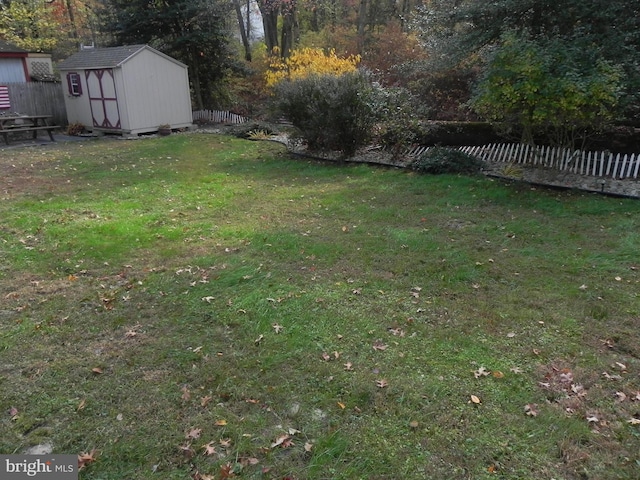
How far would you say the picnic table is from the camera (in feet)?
49.4

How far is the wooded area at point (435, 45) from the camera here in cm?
821

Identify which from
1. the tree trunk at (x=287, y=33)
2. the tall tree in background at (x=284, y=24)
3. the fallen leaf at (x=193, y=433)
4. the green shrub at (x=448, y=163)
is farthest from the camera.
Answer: the tree trunk at (x=287, y=33)

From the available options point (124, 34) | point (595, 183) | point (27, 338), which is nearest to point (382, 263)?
point (27, 338)

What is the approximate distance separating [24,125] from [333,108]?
12781mm

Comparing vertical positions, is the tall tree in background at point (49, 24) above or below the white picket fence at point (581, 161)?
above

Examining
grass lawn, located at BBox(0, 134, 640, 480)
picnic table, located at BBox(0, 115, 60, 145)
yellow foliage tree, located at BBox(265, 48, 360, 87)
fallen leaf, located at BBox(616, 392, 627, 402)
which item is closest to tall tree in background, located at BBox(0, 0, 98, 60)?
picnic table, located at BBox(0, 115, 60, 145)

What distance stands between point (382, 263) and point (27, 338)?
3521 mm

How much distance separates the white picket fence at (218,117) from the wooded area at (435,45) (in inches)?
20.7

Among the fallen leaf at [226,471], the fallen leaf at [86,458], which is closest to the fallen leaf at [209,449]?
the fallen leaf at [226,471]

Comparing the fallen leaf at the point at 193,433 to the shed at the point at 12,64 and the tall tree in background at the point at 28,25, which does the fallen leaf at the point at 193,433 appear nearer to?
the shed at the point at 12,64

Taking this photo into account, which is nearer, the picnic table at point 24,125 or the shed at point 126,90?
the picnic table at point 24,125

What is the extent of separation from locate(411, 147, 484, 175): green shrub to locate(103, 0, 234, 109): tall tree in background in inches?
470

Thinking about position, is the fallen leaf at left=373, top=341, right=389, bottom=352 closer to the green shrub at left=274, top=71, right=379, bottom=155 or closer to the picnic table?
the green shrub at left=274, top=71, right=379, bottom=155

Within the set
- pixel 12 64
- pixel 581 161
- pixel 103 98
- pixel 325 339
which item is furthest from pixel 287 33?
pixel 325 339
